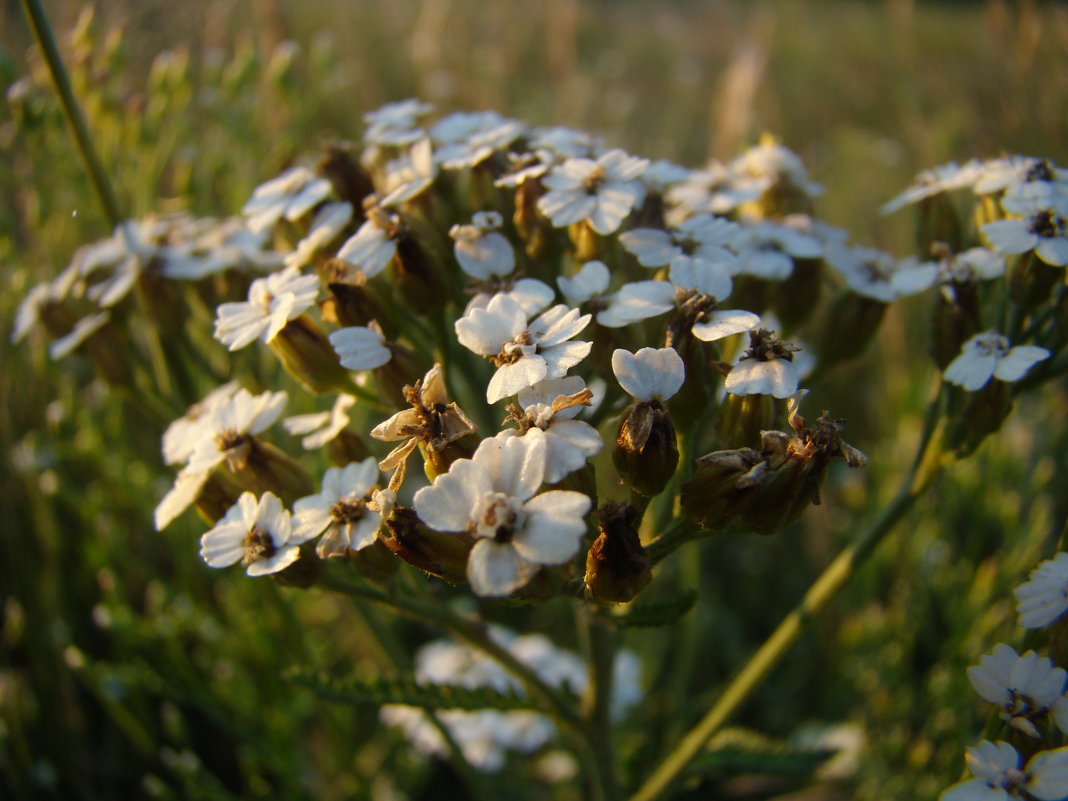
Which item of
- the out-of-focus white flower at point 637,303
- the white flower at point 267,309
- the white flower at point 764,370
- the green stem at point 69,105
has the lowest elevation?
the white flower at point 764,370

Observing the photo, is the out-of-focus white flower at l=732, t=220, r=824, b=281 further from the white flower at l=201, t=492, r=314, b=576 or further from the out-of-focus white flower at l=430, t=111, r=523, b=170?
the white flower at l=201, t=492, r=314, b=576

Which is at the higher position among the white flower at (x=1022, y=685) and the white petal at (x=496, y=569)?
the white petal at (x=496, y=569)

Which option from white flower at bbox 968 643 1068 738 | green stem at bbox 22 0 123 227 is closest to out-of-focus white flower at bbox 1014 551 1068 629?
white flower at bbox 968 643 1068 738

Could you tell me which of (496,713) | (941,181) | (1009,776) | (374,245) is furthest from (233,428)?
(941,181)

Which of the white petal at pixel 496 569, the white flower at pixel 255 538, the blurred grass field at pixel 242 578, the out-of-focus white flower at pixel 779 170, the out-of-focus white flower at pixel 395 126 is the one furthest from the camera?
the blurred grass field at pixel 242 578

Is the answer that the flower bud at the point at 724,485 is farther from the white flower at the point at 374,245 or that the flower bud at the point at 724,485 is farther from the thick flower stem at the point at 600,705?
the white flower at the point at 374,245

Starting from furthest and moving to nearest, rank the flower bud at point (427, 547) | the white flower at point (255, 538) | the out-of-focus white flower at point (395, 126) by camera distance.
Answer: the out-of-focus white flower at point (395, 126), the white flower at point (255, 538), the flower bud at point (427, 547)

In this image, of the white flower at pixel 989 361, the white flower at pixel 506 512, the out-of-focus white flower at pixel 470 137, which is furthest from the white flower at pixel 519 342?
the white flower at pixel 989 361
